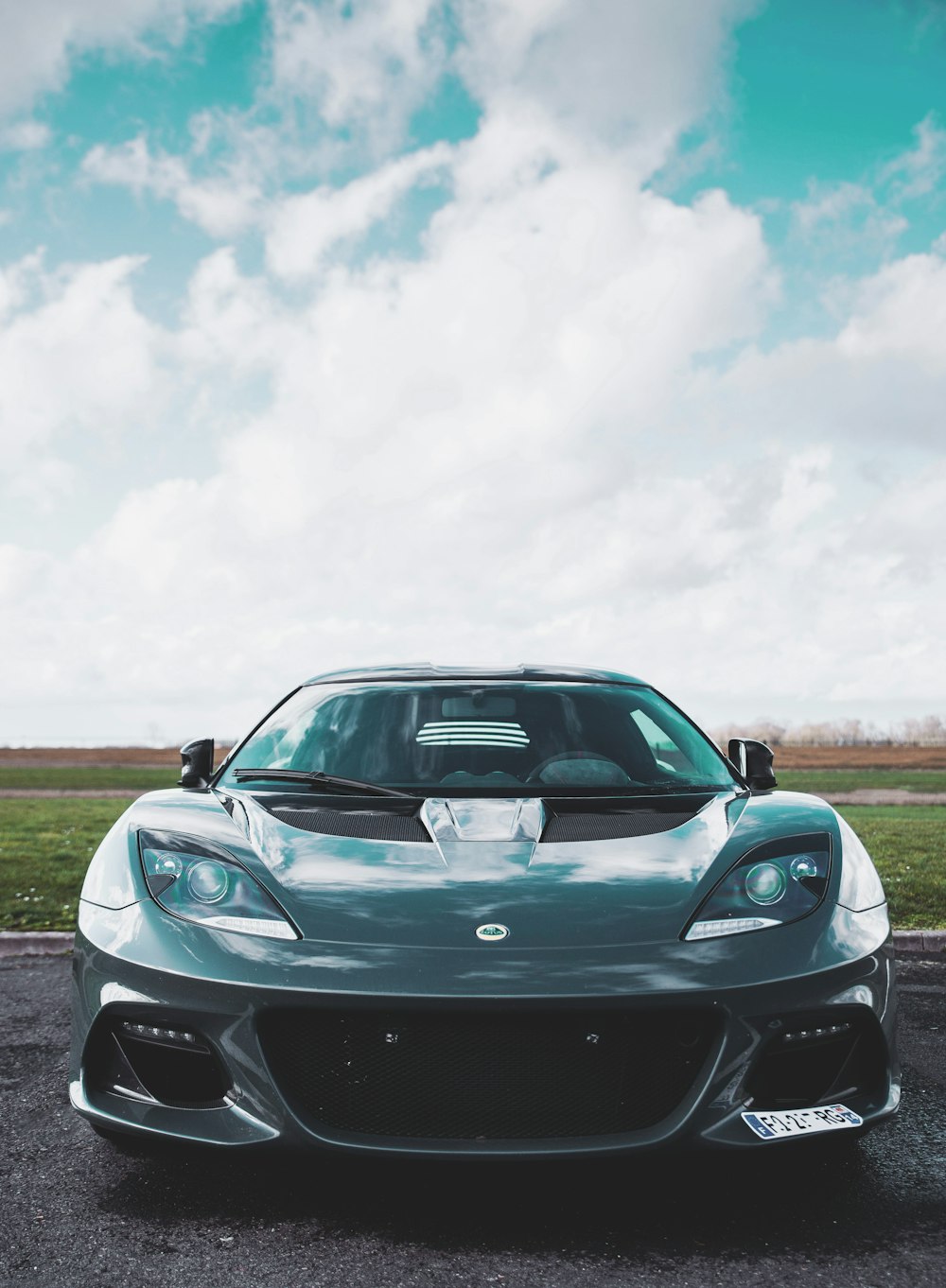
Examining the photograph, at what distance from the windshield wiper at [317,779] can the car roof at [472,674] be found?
70 cm

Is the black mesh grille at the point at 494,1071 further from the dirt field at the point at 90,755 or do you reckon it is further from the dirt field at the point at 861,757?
the dirt field at the point at 90,755

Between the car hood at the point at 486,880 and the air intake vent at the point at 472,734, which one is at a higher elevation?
the air intake vent at the point at 472,734

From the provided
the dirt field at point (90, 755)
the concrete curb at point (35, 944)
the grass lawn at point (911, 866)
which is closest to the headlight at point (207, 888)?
the concrete curb at point (35, 944)

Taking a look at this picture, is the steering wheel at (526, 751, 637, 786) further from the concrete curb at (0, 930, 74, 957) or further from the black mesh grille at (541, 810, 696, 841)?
the concrete curb at (0, 930, 74, 957)

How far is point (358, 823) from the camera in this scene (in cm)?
300

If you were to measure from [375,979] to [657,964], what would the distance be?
65cm

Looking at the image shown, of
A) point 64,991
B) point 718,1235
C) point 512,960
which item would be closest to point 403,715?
point 512,960

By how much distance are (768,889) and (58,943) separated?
507cm

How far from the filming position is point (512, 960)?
2.36 meters

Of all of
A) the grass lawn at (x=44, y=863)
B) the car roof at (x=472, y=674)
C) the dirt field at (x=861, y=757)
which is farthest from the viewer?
the dirt field at (x=861, y=757)

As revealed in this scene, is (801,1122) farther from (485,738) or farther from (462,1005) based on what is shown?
(485,738)

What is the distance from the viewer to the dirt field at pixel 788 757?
72000 millimetres

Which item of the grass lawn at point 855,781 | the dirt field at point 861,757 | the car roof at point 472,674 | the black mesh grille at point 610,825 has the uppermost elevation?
the car roof at point 472,674

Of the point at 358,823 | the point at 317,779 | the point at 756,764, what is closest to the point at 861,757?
the point at 756,764
